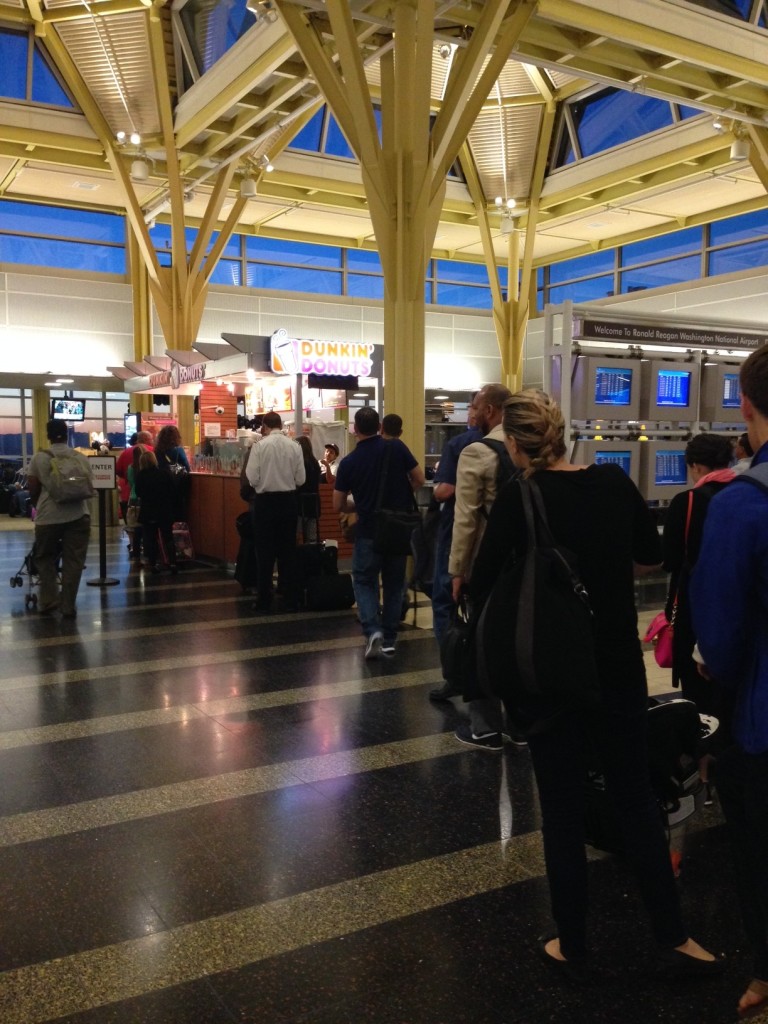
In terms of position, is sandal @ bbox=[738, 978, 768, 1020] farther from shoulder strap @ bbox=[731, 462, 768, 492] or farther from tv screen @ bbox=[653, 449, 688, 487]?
tv screen @ bbox=[653, 449, 688, 487]

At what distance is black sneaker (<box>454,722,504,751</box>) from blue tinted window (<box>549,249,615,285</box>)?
1957cm

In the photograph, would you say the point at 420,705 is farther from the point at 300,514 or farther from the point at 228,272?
the point at 228,272

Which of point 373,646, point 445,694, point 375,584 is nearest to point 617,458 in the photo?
point 375,584

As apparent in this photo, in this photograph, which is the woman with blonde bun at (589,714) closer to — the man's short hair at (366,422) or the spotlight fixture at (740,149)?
the man's short hair at (366,422)

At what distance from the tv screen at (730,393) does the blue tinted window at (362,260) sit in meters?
15.9

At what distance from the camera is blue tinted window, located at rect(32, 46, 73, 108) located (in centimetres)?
1498

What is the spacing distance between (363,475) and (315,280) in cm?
1650

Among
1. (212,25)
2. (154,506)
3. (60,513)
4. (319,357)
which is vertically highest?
(212,25)

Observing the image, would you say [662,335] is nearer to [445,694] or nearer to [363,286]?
[445,694]

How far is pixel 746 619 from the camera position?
6.14 ft

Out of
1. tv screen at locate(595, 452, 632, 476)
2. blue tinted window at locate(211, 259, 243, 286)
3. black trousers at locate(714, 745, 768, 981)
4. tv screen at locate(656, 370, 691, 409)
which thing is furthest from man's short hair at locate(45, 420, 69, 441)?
blue tinted window at locate(211, 259, 243, 286)

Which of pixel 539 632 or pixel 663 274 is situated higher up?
pixel 663 274

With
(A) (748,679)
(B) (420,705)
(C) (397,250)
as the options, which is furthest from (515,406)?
(C) (397,250)

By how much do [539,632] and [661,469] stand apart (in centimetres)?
526
